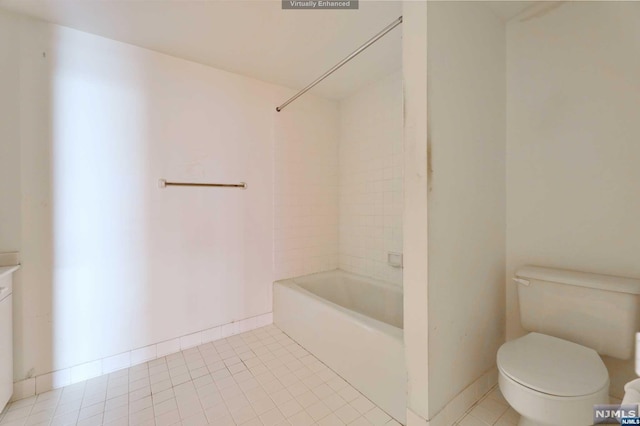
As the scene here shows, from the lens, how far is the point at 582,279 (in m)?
1.24

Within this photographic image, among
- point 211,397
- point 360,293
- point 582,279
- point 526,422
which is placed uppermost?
point 582,279

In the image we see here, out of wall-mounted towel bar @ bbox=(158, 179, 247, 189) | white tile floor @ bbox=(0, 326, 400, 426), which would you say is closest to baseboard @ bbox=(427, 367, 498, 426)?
white tile floor @ bbox=(0, 326, 400, 426)

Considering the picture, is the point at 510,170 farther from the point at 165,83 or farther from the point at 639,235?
the point at 165,83

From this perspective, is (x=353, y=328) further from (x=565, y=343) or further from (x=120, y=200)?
(x=120, y=200)

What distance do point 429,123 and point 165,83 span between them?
6.10 feet

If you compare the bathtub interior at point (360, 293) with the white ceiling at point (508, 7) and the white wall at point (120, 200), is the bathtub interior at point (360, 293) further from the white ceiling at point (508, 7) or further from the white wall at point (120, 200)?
the white ceiling at point (508, 7)

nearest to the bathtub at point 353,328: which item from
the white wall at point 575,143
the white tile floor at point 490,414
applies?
the white tile floor at point 490,414

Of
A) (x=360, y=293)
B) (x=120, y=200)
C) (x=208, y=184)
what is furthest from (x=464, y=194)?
(x=120, y=200)

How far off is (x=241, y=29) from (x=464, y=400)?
2471mm

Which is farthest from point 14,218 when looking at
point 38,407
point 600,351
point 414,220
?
point 600,351

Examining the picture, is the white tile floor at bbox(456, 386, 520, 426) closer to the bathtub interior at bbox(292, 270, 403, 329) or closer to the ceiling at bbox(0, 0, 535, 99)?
the bathtub interior at bbox(292, 270, 403, 329)

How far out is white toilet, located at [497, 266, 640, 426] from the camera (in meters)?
0.94

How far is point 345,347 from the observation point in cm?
160

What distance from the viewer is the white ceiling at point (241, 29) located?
143cm
